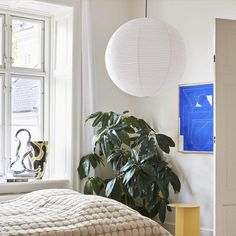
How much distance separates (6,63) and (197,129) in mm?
2075

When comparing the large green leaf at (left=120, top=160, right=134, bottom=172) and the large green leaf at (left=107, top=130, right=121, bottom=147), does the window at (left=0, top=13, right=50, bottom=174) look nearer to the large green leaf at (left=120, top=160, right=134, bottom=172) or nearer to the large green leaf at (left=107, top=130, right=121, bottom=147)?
the large green leaf at (left=107, top=130, right=121, bottom=147)

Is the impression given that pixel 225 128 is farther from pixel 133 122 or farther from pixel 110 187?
pixel 110 187

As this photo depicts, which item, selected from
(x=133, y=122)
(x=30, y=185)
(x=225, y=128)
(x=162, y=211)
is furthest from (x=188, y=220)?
(x=30, y=185)

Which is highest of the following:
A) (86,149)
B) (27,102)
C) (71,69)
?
(71,69)

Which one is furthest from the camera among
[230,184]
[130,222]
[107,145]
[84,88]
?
[84,88]

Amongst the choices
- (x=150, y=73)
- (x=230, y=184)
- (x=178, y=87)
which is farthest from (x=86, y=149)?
(x=150, y=73)

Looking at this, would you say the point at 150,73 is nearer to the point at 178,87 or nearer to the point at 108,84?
the point at 178,87

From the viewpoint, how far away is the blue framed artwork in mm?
5055

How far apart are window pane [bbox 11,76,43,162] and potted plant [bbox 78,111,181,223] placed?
63cm

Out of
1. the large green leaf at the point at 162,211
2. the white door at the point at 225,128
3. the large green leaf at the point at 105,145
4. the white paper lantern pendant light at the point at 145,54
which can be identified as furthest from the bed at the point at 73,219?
the large green leaf at the point at 162,211

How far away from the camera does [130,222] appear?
3350 millimetres

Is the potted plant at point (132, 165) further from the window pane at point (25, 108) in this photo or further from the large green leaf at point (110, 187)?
the window pane at point (25, 108)

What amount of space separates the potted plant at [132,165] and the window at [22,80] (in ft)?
2.15

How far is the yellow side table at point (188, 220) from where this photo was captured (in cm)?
473
